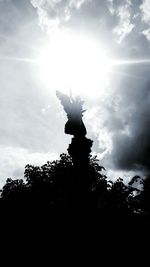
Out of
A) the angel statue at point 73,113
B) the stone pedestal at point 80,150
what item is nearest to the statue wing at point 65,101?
the angel statue at point 73,113

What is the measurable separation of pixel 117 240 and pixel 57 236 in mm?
2325

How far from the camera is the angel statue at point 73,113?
8.41 metres

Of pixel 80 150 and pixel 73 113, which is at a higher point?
pixel 73 113

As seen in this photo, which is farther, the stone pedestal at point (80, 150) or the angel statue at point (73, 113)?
the angel statue at point (73, 113)

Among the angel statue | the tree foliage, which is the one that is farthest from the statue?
the tree foliage

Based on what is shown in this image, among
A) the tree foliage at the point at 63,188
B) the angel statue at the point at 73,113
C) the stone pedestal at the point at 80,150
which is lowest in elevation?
the stone pedestal at the point at 80,150

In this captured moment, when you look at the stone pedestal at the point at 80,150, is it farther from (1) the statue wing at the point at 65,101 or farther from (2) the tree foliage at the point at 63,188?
(2) the tree foliage at the point at 63,188

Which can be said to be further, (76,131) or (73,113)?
(73,113)

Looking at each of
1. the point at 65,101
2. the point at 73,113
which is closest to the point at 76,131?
the point at 73,113

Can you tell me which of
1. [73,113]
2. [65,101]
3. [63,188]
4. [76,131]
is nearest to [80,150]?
[76,131]

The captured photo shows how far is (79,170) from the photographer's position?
748cm

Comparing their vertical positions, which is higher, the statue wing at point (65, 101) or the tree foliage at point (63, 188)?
the tree foliage at point (63, 188)

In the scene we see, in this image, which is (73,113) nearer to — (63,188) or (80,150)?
(80,150)

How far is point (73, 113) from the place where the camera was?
876cm
